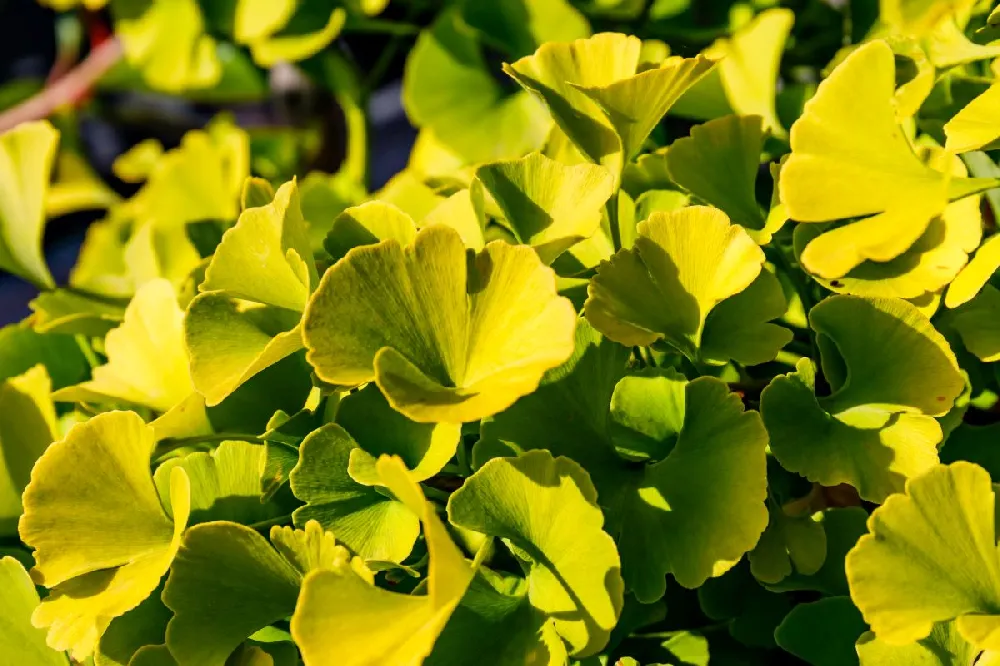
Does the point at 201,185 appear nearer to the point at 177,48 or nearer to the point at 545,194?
the point at 177,48

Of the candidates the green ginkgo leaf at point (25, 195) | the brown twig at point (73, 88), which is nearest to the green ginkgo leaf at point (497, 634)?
the green ginkgo leaf at point (25, 195)

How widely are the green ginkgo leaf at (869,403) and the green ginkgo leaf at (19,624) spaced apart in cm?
29

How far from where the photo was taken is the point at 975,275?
321mm

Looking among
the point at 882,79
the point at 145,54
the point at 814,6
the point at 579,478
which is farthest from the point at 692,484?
the point at 145,54

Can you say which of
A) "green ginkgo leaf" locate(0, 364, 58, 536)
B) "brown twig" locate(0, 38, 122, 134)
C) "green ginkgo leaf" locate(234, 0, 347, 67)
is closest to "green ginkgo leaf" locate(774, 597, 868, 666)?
"green ginkgo leaf" locate(0, 364, 58, 536)

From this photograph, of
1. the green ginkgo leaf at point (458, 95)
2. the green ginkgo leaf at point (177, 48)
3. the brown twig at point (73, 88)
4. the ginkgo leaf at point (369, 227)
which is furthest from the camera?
the brown twig at point (73, 88)

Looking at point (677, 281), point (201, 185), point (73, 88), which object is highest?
point (677, 281)

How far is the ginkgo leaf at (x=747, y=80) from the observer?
0.47 m

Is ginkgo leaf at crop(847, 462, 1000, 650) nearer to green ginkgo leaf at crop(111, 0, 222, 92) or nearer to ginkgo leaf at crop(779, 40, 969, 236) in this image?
ginkgo leaf at crop(779, 40, 969, 236)

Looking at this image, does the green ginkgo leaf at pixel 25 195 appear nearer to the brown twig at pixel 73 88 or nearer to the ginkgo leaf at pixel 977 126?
the ginkgo leaf at pixel 977 126

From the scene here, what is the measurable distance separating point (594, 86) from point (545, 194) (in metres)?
0.05

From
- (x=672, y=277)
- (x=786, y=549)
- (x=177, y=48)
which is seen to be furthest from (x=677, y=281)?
(x=177, y=48)

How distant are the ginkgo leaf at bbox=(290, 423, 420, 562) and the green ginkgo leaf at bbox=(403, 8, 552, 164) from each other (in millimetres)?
350

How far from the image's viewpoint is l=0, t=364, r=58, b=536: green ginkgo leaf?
1.39 ft
